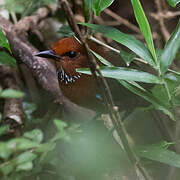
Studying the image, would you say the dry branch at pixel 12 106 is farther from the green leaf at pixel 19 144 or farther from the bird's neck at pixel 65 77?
the green leaf at pixel 19 144

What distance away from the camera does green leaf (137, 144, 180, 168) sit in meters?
1.45

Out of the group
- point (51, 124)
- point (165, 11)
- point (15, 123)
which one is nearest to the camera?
point (15, 123)

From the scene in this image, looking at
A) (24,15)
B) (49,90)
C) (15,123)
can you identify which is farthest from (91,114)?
(24,15)

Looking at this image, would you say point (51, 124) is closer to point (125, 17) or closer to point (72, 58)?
point (72, 58)

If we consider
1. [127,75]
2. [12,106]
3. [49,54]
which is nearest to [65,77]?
[49,54]

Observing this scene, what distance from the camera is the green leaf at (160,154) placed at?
1451mm

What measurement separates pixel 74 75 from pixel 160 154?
112 cm

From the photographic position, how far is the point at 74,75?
8.15 feet

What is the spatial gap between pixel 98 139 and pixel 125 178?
0.79ft

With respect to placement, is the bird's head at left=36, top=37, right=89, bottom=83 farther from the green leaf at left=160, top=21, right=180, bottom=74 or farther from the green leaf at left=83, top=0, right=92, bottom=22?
the green leaf at left=160, top=21, right=180, bottom=74

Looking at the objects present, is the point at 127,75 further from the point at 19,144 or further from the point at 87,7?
the point at 19,144

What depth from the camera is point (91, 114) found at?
273 cm

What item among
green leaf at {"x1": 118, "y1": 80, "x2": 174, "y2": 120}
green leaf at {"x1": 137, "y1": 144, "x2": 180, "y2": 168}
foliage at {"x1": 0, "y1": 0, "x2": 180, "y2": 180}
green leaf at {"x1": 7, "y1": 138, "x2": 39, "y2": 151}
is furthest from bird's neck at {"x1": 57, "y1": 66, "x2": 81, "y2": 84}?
green leaf at {"x1": 7, "y1": 138, "x2": 39, "y2": 151}

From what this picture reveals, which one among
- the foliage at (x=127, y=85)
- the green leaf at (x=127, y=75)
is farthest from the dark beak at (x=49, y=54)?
the green leaf at (x=127, y=75)
